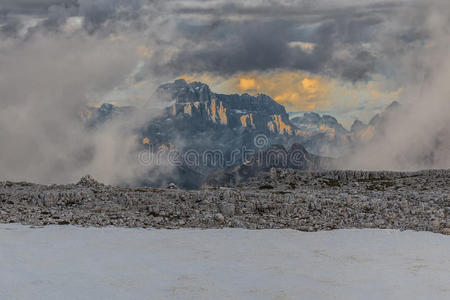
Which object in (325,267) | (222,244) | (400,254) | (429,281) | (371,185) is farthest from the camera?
(371,185)

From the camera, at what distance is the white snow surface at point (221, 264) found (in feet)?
80.5

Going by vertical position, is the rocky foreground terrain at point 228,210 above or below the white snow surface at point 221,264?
above

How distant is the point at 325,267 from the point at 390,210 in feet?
55.9

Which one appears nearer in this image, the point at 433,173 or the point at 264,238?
the point at 264,238

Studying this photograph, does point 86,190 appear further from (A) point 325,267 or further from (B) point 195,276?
(A) point 325,267

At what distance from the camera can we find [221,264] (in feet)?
96.0

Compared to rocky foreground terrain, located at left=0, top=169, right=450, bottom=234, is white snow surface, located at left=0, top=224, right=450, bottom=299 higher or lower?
lower

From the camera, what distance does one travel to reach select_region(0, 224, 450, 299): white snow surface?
24.5 m

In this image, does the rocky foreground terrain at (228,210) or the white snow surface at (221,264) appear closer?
the white snow surface at (221,264)

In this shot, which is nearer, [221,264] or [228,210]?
[221,264]

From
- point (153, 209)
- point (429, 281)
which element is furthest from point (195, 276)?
point (153, 209)

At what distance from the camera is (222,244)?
34500 mm

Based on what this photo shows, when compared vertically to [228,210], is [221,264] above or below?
below

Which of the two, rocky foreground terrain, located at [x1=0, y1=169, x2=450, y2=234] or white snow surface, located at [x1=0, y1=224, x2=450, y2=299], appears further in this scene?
rocky foreground terrain, located at [x1=0, y1=169, x2=450, y2=234]
